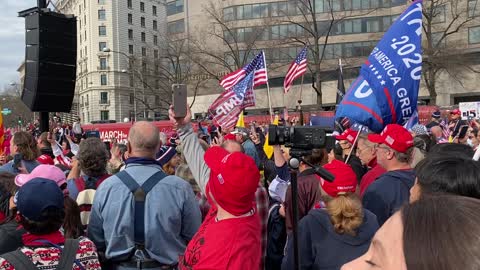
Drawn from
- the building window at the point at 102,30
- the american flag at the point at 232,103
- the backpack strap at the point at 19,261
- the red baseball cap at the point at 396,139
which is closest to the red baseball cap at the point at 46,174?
the backpack strap at the point at 19,261

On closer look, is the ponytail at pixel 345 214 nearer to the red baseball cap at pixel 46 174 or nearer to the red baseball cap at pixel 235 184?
the red baseball cap at pixel 235 184

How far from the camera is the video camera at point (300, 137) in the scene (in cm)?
287

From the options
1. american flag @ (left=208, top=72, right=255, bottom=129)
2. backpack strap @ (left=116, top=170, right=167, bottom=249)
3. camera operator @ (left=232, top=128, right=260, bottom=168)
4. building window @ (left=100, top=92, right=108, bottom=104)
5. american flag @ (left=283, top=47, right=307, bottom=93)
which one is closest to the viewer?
backpack strap @ (left=116, top=170, right=167, bottom=249)

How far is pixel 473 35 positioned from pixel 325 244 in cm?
5254

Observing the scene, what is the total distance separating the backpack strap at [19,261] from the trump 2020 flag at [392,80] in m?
4.06

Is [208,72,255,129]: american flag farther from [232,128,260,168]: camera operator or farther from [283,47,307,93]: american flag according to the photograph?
[283,47,307,93]: american flag

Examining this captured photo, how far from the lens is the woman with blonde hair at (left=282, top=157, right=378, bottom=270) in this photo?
2.90 meters

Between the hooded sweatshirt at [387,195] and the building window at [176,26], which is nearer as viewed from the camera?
the hooded sweatshirt at [387,195]

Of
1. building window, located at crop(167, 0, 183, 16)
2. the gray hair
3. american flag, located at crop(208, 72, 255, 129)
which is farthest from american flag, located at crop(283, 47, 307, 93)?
building window, located at crop(167, 0, 183, 16)

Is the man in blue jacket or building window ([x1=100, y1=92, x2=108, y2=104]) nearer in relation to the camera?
the man in blue jacket

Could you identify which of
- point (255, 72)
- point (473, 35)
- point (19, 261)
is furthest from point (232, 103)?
point (473, 35)

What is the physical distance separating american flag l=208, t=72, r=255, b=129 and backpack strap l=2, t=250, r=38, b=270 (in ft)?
23.5

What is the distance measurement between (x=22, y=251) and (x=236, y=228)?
3.71 feet

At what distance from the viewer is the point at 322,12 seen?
54594 mm
